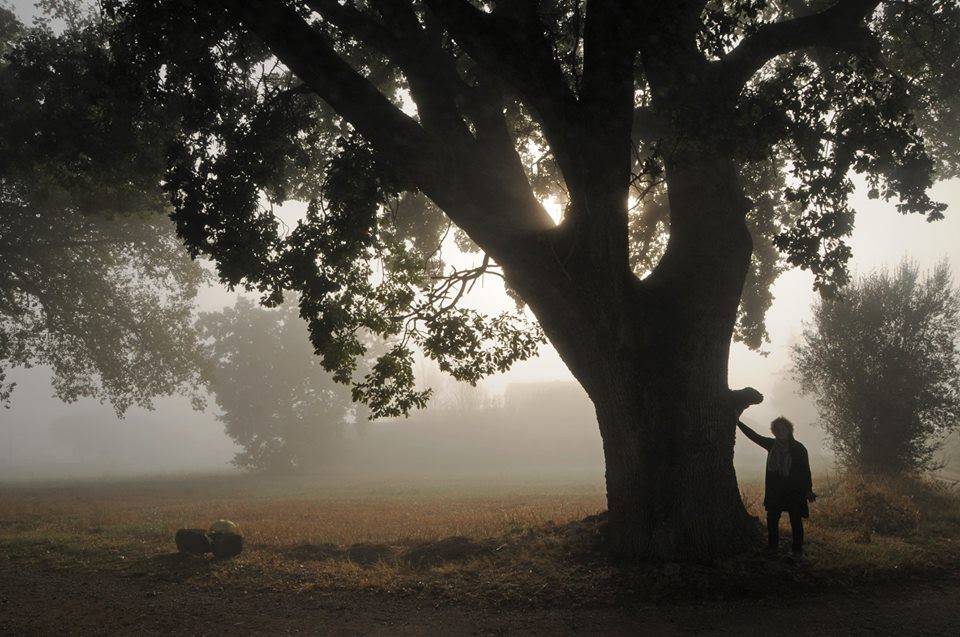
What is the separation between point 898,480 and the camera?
15.4 metres

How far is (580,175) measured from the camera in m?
6.48

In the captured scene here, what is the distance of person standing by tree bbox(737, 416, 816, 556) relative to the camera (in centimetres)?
772

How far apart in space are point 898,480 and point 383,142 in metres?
17.3

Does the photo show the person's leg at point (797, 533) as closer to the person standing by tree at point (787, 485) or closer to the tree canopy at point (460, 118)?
the person standing by tree at point (787, 485)

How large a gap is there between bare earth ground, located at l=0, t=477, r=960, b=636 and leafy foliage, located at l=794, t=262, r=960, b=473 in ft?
24.5

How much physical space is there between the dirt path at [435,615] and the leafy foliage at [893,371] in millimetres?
12789

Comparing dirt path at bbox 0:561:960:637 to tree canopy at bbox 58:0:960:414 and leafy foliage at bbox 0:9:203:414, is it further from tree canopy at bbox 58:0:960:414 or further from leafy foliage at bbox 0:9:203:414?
leafy foliage at bbox 0:9:203:414

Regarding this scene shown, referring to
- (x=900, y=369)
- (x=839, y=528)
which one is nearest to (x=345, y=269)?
(x=839, y=528)

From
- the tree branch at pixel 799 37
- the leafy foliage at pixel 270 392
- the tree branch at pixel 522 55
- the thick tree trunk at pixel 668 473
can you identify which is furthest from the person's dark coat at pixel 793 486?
the leafy foliage at pixel 270 392

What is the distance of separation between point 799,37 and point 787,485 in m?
7.03

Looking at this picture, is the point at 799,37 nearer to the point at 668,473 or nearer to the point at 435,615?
the point at 668,473

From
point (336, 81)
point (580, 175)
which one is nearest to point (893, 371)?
point (580, 175)

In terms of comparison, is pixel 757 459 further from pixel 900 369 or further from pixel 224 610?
pixel 224 610

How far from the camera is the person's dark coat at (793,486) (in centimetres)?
785
